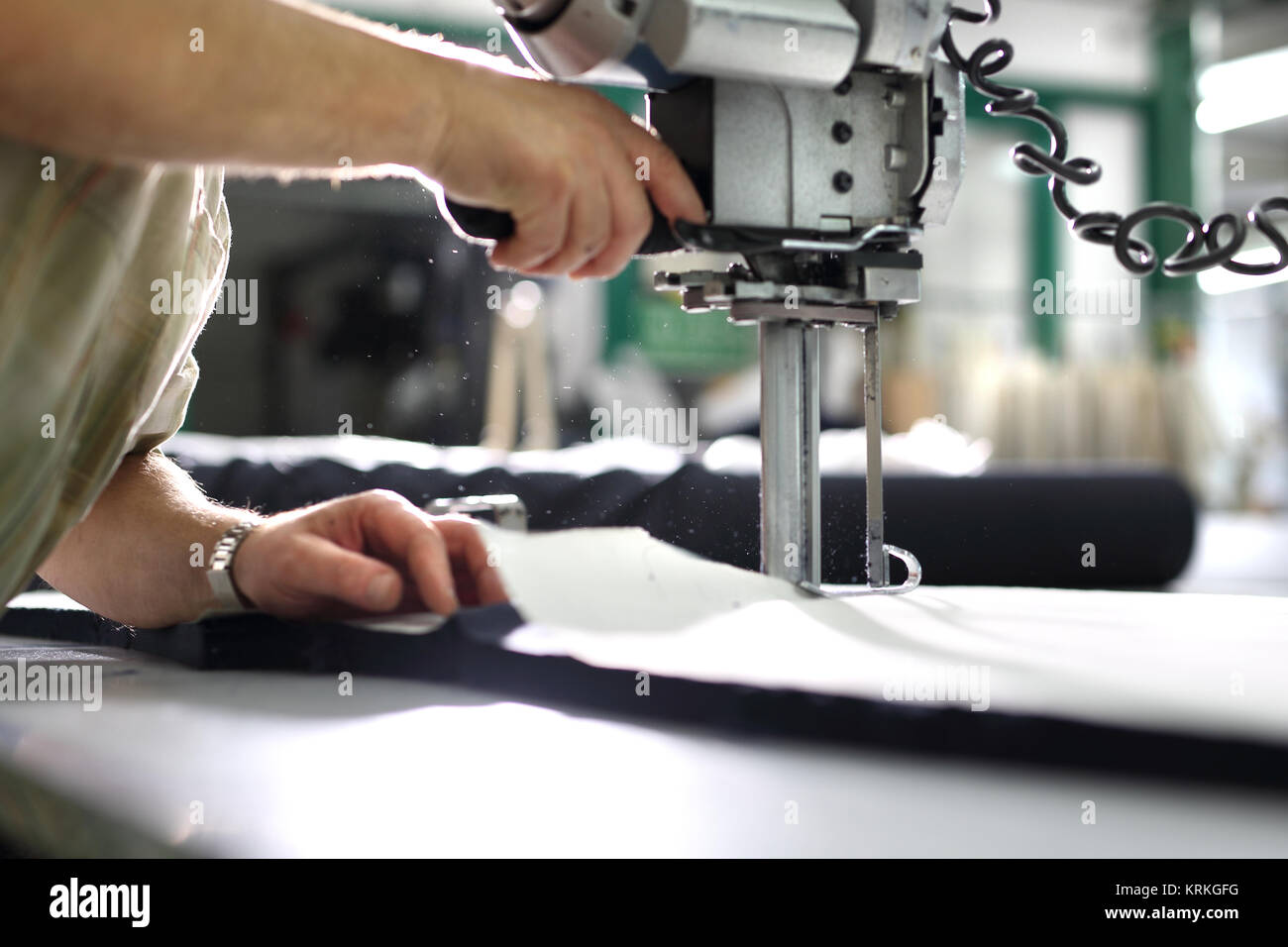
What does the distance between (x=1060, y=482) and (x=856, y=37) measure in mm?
997

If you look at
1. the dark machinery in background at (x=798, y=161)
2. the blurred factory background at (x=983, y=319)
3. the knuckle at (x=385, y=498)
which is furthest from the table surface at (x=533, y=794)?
the blurred factory background at (x=983, y=319)

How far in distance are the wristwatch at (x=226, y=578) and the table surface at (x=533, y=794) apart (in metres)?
0.17

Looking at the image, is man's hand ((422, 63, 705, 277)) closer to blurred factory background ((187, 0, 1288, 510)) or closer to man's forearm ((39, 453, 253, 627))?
blurred factory background ((187, 0, 1288, 510))

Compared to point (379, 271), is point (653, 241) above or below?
below

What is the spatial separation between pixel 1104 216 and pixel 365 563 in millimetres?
570

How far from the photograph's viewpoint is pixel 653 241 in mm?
715

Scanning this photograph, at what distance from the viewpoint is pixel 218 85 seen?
0.50 metres

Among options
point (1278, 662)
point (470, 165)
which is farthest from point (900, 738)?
point (470, 165)

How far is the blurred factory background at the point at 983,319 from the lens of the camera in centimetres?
127

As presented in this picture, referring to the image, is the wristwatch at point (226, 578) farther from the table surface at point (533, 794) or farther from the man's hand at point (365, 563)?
the table surface at point (533, 794)

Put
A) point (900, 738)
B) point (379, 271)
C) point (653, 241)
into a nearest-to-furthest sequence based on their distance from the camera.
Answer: point (900, 738), point (653, 241), point (379, 271)

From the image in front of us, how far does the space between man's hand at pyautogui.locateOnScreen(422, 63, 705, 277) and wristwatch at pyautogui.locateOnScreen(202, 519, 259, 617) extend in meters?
0.24

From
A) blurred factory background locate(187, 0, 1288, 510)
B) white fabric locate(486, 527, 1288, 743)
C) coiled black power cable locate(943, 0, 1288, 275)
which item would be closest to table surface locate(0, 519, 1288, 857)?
white fabric locate(486, 527, 1288, 743)

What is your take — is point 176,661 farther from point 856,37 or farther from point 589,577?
point 856,37
